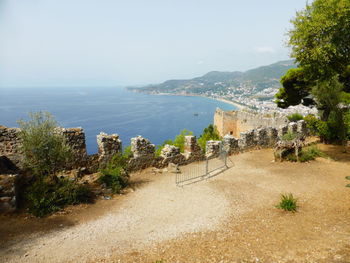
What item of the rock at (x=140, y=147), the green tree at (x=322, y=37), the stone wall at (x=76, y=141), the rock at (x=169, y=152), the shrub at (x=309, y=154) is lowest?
the shrub at (x=309, y=154)

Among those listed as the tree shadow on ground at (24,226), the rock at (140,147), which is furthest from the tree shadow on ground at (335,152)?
the tree shadow on ground at (24,226)

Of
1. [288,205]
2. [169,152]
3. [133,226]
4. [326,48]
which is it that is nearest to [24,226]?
[133,226]

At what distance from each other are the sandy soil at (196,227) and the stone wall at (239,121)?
76.0ft

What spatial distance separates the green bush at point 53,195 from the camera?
27.2 ft

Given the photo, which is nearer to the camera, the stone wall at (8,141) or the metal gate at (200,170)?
the stone wall at (8,141)

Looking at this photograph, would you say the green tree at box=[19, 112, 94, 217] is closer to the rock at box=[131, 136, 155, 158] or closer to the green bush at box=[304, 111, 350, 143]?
the rock at box=[131, 136, 155, 158]

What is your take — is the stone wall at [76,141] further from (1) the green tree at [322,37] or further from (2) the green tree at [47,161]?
(1) the green tree at [322,37]

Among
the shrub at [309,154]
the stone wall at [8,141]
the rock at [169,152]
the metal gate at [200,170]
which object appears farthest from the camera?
the shrub at [309,154]

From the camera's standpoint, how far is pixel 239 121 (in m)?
38.8

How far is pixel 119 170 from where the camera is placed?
11.0 metres

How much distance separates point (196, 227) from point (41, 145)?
626 centimetres

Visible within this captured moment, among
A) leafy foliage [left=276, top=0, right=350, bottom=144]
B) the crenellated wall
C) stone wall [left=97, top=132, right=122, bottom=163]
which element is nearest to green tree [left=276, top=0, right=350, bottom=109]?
leafy foliage [left=276, top=0, right=350, bottom=144]

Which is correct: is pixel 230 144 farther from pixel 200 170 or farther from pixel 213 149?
pixel 200 170

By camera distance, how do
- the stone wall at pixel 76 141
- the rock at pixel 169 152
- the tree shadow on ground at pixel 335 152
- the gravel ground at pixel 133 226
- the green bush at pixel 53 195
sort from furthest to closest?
1. the tree shadow on ground at pixel 335 152
2. the rock at pixel 169 152
3. the stone wall at pixel 76 141
4. the green bush at pixel 53 195
5. the gravel ground at pixel 133 226
